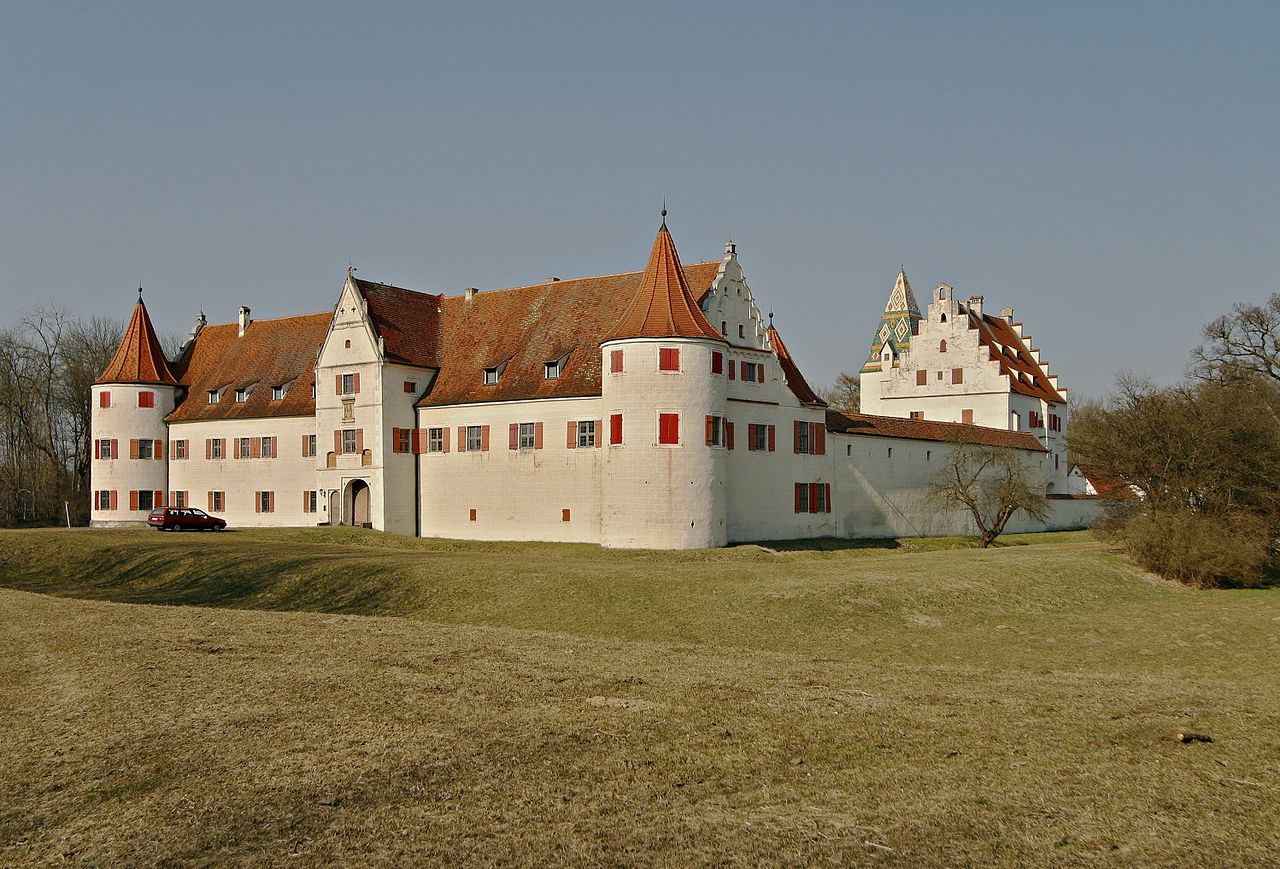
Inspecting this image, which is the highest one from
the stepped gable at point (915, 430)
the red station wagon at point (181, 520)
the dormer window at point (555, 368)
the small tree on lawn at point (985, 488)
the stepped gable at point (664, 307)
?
the stepped gable at point (664, 307)

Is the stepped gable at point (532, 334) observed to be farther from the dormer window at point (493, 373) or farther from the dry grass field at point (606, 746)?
the dry grass field at point (606, 746)

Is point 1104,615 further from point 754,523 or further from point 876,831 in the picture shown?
point 876,831

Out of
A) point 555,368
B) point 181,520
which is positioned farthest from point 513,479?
point 181,520

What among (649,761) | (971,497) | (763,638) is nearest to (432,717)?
(649,761)

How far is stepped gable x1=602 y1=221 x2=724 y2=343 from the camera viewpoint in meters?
40.6

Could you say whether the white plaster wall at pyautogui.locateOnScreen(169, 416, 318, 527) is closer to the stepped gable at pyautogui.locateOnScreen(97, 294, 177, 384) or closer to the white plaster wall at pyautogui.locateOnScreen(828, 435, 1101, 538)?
the stepped gable at pyautogui.locateOnScreen(97, 294, 177, 384)

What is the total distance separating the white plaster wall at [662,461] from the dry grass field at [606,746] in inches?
658

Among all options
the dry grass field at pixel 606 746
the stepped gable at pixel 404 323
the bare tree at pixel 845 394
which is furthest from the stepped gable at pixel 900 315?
the dry grass field at pixel 606 746

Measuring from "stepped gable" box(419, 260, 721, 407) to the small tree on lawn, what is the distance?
48.1 feet

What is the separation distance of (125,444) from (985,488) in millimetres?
43328

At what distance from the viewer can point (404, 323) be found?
50.9 m

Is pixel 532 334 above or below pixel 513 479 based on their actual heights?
above

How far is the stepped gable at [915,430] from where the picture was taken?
1868 inches

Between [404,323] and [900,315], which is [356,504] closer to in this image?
[404,323]
